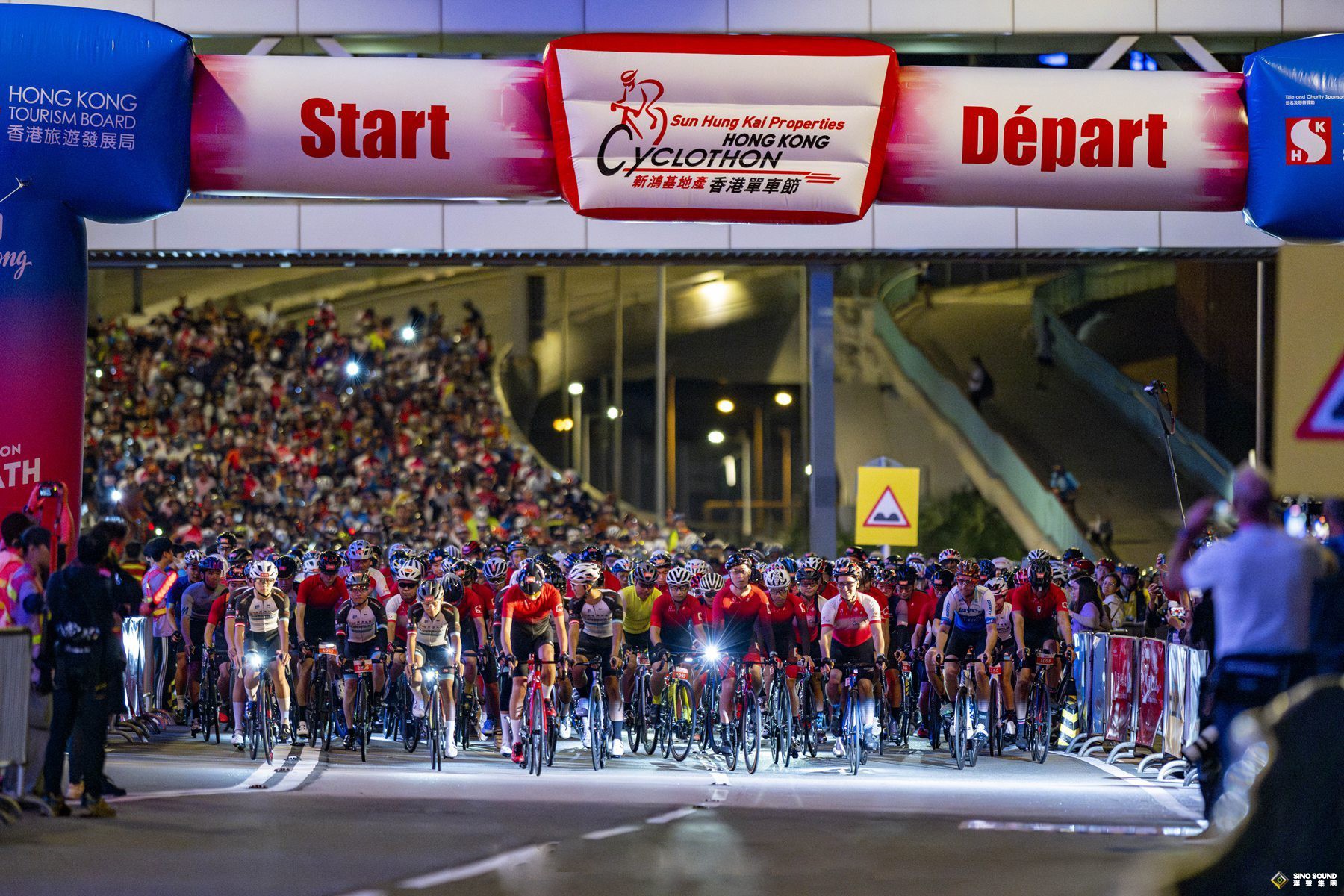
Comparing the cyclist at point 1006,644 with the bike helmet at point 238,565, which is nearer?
the cyclist at point 1006,644

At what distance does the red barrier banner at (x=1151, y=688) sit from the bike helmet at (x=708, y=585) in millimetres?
3957

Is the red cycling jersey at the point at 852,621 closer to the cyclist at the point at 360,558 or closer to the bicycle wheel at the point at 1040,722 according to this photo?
the bicycle wheel at the point at 1040,722

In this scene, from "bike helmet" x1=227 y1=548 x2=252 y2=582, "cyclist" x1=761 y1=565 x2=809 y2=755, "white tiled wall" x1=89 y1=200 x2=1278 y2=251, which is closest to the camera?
"cyclist" x1=761 y1=565 x2=809 y2=755

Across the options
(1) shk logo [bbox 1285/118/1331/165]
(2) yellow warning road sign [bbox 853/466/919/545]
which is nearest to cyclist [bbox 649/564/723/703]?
(2) yellow warning road sign [bbox 853/466/919/545]

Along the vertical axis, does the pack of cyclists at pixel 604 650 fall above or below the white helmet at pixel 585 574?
below

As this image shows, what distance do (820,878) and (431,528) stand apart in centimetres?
1880

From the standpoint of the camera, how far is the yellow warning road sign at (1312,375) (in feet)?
22.0

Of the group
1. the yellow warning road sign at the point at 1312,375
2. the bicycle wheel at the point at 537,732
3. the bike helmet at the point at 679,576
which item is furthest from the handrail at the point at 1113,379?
the yellow warning road sign at the point at 1312,375

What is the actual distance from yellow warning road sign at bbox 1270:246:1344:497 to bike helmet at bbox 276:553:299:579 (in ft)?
42.2

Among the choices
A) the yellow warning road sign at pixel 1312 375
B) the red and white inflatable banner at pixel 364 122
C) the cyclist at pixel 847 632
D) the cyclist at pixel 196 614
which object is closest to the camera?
the yellow warning road sign at pixel 1312 375

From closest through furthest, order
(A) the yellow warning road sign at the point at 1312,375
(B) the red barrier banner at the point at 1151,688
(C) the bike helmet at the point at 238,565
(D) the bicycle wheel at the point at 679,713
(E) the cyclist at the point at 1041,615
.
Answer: (A) the yellow warning road sign at the point at 1312,375 < (B) the red barrier banner at the point at 1151,688 < (D) the bicycle wheel at the point at 679,713 < (E) the cyclist at the point at 1041,615 < (C) the bike helmet at the point at 238,565

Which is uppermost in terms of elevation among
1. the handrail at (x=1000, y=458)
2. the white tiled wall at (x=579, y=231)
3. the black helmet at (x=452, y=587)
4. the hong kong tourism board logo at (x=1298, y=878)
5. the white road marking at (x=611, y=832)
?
the white tiled wall at (x=579, y=231)

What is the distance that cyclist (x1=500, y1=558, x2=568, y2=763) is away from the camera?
52.0 feet

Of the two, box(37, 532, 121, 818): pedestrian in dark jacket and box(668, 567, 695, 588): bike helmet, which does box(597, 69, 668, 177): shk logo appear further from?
box(668, 567, 695, 588): bike helmet
